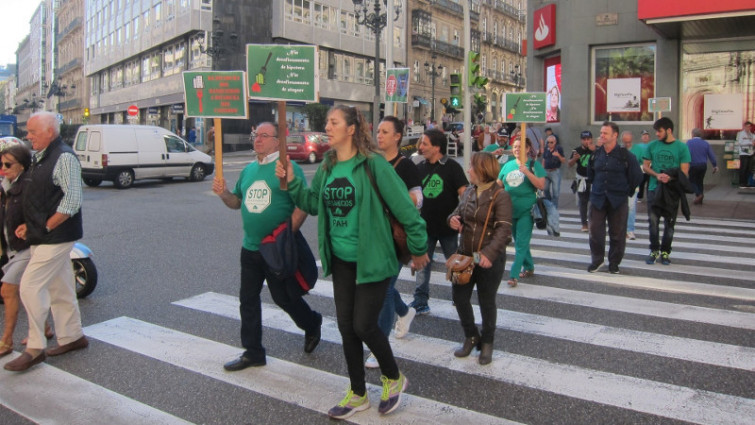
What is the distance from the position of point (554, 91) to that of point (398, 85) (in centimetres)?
753

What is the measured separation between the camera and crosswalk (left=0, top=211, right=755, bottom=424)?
3.90 meters

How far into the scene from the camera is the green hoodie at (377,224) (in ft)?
12.0

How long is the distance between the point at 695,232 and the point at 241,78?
9324mm

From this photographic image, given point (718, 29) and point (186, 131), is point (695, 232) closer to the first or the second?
point (718, 29)

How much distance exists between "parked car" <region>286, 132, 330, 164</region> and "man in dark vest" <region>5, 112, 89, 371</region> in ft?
83.4

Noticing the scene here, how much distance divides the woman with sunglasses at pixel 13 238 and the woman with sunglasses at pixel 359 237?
8.37 feet

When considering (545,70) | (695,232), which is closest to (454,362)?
(695,232)

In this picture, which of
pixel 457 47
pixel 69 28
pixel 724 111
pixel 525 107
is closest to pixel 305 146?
pixel 724 111

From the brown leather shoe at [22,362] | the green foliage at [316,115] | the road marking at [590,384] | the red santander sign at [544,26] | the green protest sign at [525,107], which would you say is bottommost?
the road marking at [590,384]

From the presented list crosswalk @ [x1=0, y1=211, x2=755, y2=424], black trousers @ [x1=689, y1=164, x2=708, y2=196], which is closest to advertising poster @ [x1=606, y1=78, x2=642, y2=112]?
black trousers @ [x1=689, y1=164, x2=708, y2=196]

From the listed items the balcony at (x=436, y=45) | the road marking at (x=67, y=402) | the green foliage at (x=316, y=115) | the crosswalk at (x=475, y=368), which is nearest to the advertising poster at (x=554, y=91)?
the crosswalk at (x=475, y=368)

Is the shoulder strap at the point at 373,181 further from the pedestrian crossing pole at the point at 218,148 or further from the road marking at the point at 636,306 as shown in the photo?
the road marking at the point at 636,306

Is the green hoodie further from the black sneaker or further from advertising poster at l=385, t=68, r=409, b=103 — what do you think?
advertising poster at l=385, t=68, r=409, b=103

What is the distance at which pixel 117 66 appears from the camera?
6250 centimetres
